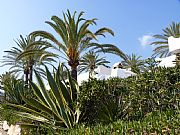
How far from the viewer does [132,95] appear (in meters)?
7.71

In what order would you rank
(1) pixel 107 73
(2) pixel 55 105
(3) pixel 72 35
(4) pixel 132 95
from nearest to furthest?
(4) pixel 132 95 → (2) pixel 55 105 → (3) pixel 72 35 → (1) pixel 107 73

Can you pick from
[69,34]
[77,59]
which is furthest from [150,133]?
[69,34]

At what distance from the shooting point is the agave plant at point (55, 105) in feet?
27.0

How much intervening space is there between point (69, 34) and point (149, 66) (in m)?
7.32

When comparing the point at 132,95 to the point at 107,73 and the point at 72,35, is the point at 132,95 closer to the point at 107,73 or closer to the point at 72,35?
the point at 72,35

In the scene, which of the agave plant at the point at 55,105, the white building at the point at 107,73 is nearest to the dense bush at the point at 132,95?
the agave plant at the point at 55,105

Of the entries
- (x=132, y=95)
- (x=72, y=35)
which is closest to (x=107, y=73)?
(x=72, y=35)

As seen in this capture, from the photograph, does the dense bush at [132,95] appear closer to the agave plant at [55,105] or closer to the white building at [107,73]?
the agave plant at [55,105]

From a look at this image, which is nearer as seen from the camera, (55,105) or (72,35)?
(55,105)

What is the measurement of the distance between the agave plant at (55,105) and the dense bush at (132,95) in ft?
1.35

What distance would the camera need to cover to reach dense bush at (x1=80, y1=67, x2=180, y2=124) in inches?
277

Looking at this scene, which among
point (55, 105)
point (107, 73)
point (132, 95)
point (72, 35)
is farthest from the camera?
point (107, 73)

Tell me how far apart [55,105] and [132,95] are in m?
2.14

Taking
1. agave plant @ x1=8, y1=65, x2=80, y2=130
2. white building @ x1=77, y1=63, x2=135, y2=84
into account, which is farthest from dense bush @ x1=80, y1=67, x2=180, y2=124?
white building @ x1=77, y1=63, x2=135, y2=84
